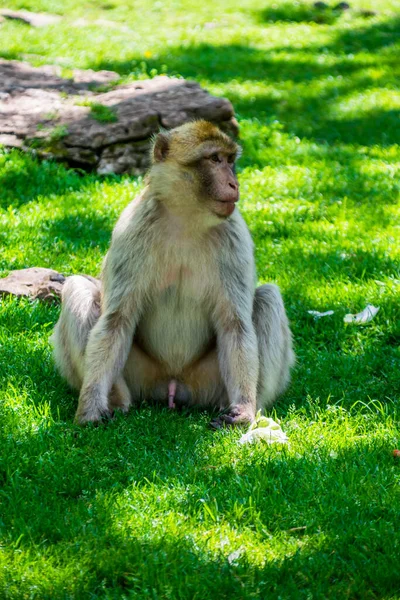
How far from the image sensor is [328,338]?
6637 millimetres

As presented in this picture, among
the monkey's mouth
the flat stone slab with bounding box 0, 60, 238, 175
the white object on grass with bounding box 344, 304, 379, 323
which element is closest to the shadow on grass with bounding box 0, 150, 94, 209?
the flat stone slab with bounding box 0, 60, 238, 175

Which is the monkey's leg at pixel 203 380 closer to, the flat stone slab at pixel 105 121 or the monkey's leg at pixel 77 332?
the monkey's leg at pixel 77 332

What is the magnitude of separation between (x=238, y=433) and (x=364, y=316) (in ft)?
6.68

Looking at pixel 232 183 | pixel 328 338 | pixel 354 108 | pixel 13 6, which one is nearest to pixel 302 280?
pixel 328 338

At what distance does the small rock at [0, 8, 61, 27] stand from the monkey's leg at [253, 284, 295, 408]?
34.5 feet

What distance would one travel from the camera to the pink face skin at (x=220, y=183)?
5.07 meters

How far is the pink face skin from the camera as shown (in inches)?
200

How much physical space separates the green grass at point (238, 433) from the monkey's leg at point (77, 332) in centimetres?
15

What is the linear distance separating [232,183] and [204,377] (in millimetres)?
1200

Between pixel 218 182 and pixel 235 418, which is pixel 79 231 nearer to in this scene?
pixel 218 182

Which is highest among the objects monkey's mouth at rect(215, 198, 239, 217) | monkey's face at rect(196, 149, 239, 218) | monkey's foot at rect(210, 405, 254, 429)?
monkey's face at rect(196, 149, 239, 218)

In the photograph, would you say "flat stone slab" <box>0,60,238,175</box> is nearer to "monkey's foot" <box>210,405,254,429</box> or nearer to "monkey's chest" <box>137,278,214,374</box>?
"monkey's chest" <box>137,278,214,374</box>

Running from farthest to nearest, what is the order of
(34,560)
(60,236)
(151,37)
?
(151,37), (60,236), (34,560)

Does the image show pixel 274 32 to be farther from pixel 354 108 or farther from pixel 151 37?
pixel 354 108
